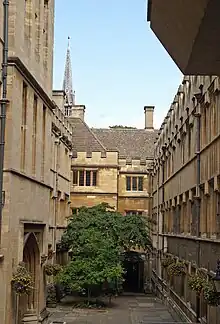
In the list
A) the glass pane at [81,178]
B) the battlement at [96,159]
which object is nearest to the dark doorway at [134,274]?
the glass pane at [81,178]

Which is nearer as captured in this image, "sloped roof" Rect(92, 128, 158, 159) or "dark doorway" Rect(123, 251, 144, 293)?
"dark doorway" Rect(123, 251, 144, 293)

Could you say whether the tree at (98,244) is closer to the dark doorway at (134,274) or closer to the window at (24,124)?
the dark doorway at (134,274)

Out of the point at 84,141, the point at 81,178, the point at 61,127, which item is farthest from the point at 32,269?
the point at 84,141

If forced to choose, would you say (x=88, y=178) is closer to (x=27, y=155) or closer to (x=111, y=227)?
(x=111, y=227)

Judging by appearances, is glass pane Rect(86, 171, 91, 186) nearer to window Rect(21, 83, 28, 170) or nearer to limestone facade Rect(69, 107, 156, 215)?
limestone facade Rect(69, 107, 156, 215)

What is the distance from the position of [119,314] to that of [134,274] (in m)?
16.6

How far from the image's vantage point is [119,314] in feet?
90.0

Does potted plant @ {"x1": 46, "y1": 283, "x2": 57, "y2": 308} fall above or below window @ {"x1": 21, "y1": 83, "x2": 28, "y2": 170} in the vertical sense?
below

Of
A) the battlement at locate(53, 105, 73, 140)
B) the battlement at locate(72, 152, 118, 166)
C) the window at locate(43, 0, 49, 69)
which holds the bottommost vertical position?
the battlement at locate(72, 152, 118, 166)

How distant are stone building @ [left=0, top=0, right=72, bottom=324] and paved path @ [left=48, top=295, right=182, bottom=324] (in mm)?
5029

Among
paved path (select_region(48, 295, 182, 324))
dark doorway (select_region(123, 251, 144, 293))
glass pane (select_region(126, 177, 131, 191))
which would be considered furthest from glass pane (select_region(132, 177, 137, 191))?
paved path (select_region(48, 295, 182, 324))

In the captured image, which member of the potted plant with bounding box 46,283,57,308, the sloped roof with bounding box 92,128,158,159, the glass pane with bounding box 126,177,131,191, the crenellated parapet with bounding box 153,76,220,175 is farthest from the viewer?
the sloped roof with bounding box 92,128,158,159

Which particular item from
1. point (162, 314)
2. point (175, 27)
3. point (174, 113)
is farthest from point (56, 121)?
point (175, 27)

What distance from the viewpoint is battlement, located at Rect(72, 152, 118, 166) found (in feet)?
140
